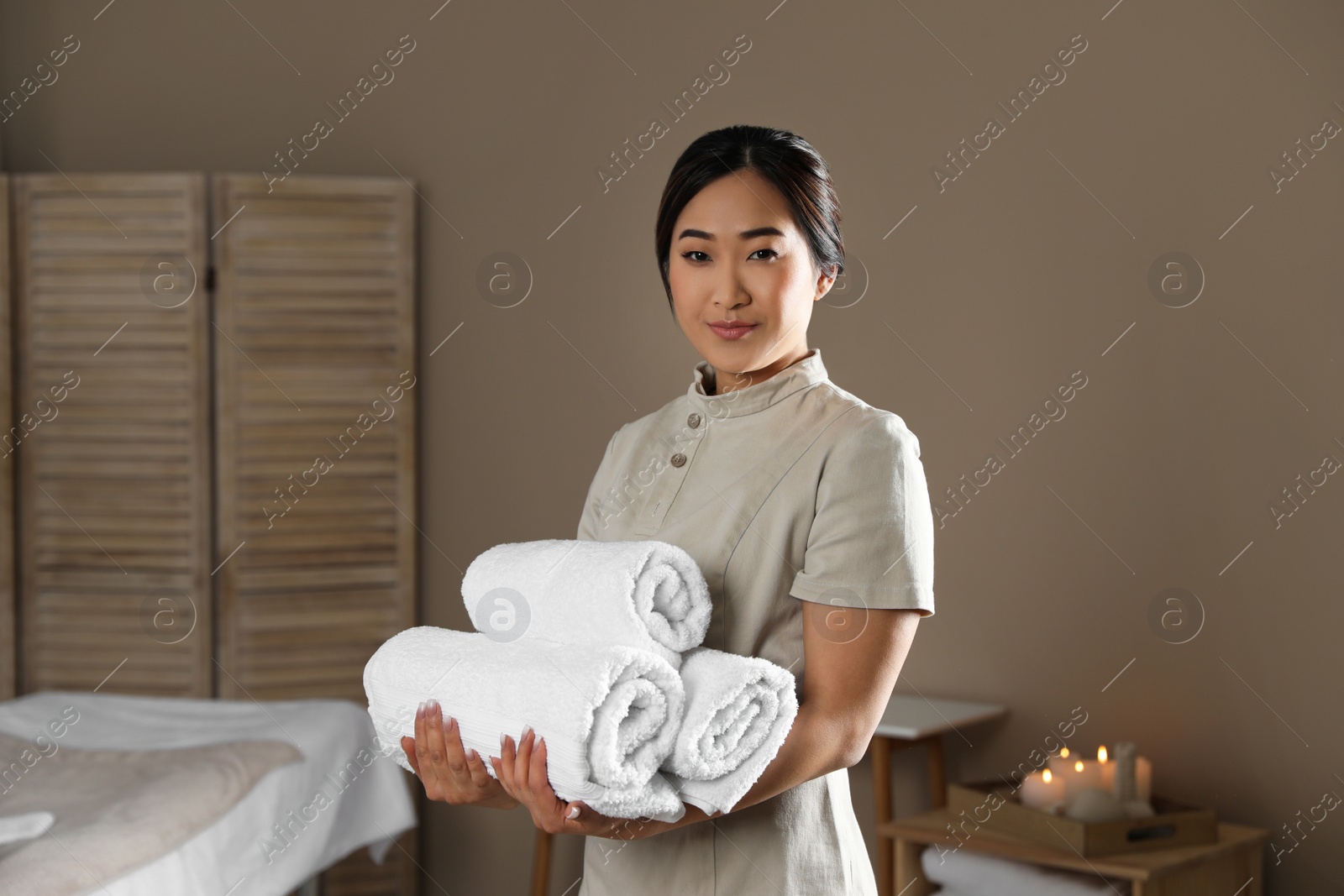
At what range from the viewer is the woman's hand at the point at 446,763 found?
845 millimetres

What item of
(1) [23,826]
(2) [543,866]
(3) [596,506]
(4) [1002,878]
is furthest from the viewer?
(2) [543,866]

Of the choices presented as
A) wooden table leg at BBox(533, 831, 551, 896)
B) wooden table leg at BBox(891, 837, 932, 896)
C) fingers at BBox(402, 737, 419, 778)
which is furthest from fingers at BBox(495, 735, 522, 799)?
wooden table leg at BBox(533, 831, 551, 896)

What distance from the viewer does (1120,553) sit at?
2.29 metres

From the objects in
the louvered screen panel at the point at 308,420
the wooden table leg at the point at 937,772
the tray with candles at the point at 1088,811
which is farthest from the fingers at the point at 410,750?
the louvered screen panel at the point at 308,420

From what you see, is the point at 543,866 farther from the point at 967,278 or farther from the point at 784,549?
the point at 784,549

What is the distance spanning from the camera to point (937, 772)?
237cm

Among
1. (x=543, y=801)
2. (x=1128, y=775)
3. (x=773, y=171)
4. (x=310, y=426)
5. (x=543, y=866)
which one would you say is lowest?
(x=543, y=866)

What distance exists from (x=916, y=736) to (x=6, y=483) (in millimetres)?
2239

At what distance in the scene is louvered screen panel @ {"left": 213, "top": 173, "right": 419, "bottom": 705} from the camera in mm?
2781

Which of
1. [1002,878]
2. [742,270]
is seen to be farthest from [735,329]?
[1002,878]

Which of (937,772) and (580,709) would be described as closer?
(580,709)

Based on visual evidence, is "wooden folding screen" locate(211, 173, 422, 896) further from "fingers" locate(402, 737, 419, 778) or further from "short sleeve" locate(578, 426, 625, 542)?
"fingers" locate(402, 737, 419, 778)

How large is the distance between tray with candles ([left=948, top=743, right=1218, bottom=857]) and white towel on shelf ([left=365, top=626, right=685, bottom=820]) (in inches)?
52.9

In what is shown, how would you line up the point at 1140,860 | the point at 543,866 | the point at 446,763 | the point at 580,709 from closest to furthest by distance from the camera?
1. the point at 580,709
2. the point at 446,763
3. the point at 1140,860
4. the point at 543,866
